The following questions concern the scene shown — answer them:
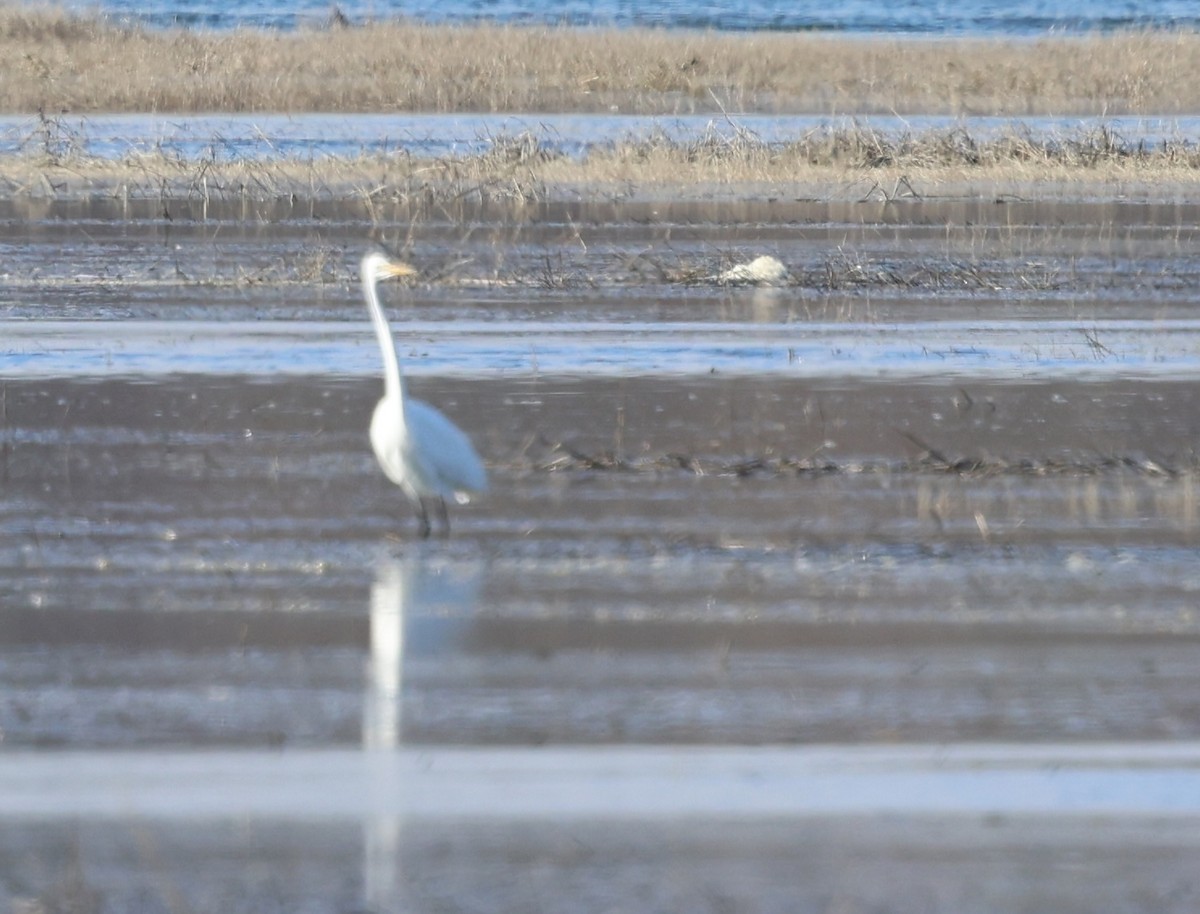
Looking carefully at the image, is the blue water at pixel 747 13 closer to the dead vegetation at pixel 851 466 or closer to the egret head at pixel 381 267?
the egret head at pixel 381 267

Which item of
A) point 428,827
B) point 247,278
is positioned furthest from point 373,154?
point 428,827

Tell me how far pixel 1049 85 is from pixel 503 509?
25595 mm

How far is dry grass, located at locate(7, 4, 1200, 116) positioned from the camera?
2934cm

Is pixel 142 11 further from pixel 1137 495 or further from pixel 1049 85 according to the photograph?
pixel 1137 495

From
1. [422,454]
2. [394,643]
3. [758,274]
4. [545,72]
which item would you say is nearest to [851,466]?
[422,454]

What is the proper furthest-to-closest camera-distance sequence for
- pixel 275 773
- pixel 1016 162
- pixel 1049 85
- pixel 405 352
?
pixel 1049 85 < pixel 1016 162 < pixel 405 352 < pixel 275 773

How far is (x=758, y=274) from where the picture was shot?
1502 centimetres

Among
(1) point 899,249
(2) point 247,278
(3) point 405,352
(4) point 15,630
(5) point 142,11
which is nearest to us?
(4) point 15,630

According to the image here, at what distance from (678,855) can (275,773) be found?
95 centimetres

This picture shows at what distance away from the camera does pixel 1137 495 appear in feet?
26.6

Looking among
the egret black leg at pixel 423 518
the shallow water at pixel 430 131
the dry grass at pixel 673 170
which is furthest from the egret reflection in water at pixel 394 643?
the shallow water at pixel 430 131

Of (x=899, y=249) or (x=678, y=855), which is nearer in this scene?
(x=678, y=855)

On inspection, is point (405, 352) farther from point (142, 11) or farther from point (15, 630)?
point (142, 11)

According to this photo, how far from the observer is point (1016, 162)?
72.6 ft
